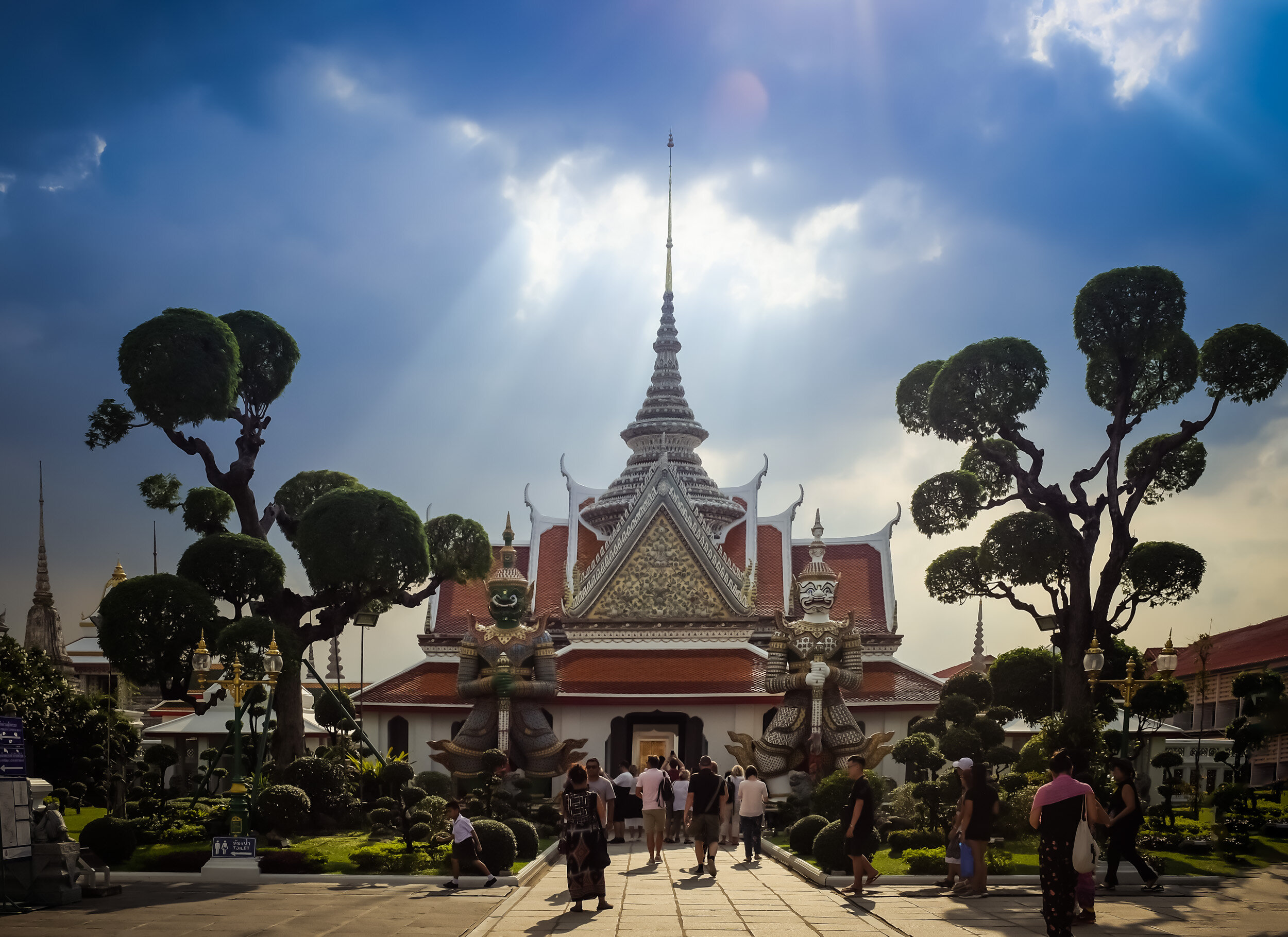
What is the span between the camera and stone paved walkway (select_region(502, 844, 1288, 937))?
9.50 meters

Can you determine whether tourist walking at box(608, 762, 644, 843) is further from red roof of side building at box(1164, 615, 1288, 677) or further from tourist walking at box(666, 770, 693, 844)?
red roof of side building at box(1164, 615, 1288, 677)

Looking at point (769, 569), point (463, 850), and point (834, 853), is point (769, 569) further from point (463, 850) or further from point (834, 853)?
point (463, 850)

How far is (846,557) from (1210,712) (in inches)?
486

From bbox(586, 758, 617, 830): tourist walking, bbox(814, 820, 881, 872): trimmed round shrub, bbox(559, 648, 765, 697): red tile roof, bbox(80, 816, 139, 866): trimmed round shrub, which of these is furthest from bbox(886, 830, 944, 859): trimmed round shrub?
bbox(559, 648, 765, 697): red tile roof

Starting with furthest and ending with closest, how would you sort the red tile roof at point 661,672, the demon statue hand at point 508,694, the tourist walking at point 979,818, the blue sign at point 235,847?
the red tile roof at point 661,672, the demon statue hand at point 508,694, the blue sign at point 235,847, the tourist walking at point 979,818

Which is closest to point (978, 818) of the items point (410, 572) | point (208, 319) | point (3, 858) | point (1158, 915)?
point (1158, 915)

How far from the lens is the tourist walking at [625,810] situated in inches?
685

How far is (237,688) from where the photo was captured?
1543 cm

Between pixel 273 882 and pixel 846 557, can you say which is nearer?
pixel 273 882

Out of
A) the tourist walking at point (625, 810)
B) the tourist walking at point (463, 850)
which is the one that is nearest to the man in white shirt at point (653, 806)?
the tourist walking at point (463, 850)

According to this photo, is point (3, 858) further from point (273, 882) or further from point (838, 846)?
point (838, 846)

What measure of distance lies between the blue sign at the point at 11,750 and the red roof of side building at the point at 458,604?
Result: 62.5ft

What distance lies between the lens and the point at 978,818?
11.2 m

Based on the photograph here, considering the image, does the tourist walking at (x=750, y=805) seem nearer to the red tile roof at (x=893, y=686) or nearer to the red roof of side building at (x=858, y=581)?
the red tile roof at (x=893, y=686)
